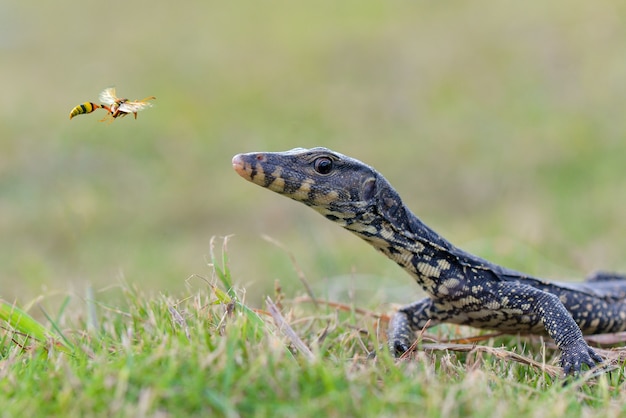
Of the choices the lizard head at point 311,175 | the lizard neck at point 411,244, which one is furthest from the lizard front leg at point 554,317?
the lizard head at point 311,175

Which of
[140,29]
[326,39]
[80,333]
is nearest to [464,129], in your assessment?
[326,39]

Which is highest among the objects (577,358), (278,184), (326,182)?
(326,182)

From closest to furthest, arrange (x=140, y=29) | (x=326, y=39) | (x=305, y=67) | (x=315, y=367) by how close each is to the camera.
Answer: (x=315, y=367)
(x=305, y=67)
(x=326, y=39)
(x=140, y=29)

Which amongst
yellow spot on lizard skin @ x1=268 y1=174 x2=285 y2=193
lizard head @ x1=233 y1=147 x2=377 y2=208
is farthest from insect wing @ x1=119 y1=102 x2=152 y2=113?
yellow spot on lizard skin @ x1=268 y1=174 x2=285 y2=193

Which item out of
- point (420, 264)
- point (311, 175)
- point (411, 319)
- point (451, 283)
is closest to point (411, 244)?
point (420, 264)

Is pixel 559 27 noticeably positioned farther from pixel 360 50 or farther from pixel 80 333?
pixel 80 333

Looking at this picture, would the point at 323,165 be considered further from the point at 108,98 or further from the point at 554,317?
the point at 554,317
